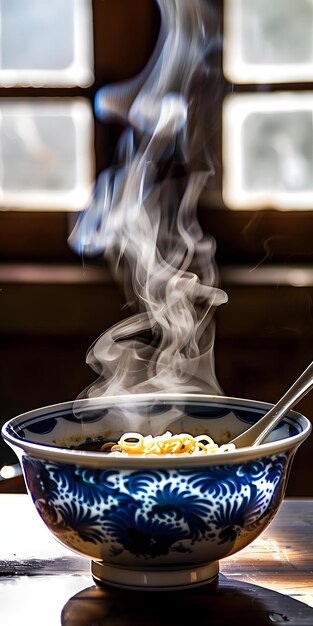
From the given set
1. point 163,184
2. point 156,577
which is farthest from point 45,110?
point 156,577

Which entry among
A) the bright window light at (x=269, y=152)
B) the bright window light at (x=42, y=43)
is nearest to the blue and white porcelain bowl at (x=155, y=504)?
the bright window light at (x=269, y=152)

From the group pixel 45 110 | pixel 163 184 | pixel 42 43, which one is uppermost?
pixel 42 43

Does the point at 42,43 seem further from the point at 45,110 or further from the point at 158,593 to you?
the point at 158,593

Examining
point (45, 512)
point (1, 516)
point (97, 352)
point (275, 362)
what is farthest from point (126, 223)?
point (45, 512)

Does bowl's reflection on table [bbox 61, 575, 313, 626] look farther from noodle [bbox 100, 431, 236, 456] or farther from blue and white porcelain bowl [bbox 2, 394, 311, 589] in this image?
noodle [bbox 100, 431, 236, 456]

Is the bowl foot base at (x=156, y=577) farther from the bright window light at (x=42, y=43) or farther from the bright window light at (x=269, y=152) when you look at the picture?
the bright window light at (x=42, y=43)

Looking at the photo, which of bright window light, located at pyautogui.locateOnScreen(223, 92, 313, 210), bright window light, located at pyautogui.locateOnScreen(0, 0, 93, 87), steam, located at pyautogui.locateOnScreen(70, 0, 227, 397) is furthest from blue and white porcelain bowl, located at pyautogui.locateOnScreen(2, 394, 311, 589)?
bright window light, located at pyautogui.locateOnScreen(0, 0, 93, 87)

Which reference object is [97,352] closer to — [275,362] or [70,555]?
[275,362]
